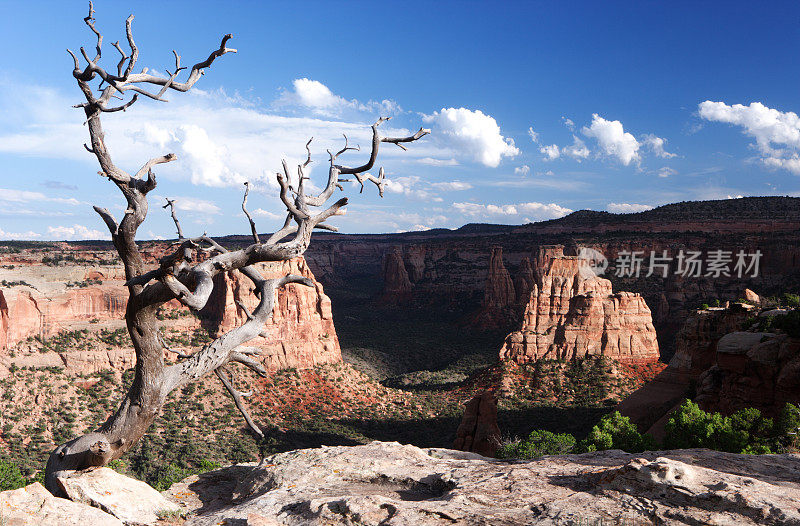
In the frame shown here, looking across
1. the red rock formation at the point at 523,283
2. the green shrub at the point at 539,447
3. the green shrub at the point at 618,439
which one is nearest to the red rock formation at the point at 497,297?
the red rock formation at the point at 523,283

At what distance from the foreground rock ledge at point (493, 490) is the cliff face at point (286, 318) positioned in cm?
4448

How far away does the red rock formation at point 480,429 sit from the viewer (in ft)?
110

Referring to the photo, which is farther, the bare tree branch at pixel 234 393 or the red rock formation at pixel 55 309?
the red rock formation at pixel 55 309

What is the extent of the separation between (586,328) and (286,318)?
33.5 meters

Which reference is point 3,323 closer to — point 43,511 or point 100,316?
point 100,316

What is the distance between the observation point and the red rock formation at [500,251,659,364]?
5650 centimetres

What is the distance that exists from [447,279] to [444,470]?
381 ft

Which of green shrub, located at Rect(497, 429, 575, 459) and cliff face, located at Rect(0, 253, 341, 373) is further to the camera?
cliff face, located at Rect(0, 253, 341, 373)

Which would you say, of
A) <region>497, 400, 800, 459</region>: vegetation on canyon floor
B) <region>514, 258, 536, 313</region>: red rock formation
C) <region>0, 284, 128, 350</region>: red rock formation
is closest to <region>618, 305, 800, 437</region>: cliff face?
<region>497, 400, 800, 459</region>: vegetation on canyon floor

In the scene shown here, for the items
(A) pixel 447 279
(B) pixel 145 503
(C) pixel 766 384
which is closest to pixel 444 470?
(B) pixel 145 503

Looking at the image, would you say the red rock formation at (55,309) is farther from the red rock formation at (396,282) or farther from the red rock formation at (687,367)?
the red rock formation at (396,282)

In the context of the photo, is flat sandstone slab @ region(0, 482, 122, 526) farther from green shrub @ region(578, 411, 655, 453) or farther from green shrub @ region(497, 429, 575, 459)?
green shrub @ region(578, 411, 655, 453)

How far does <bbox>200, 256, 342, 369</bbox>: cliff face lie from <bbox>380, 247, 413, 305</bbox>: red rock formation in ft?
207

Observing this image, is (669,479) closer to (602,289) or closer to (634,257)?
(602,289)
